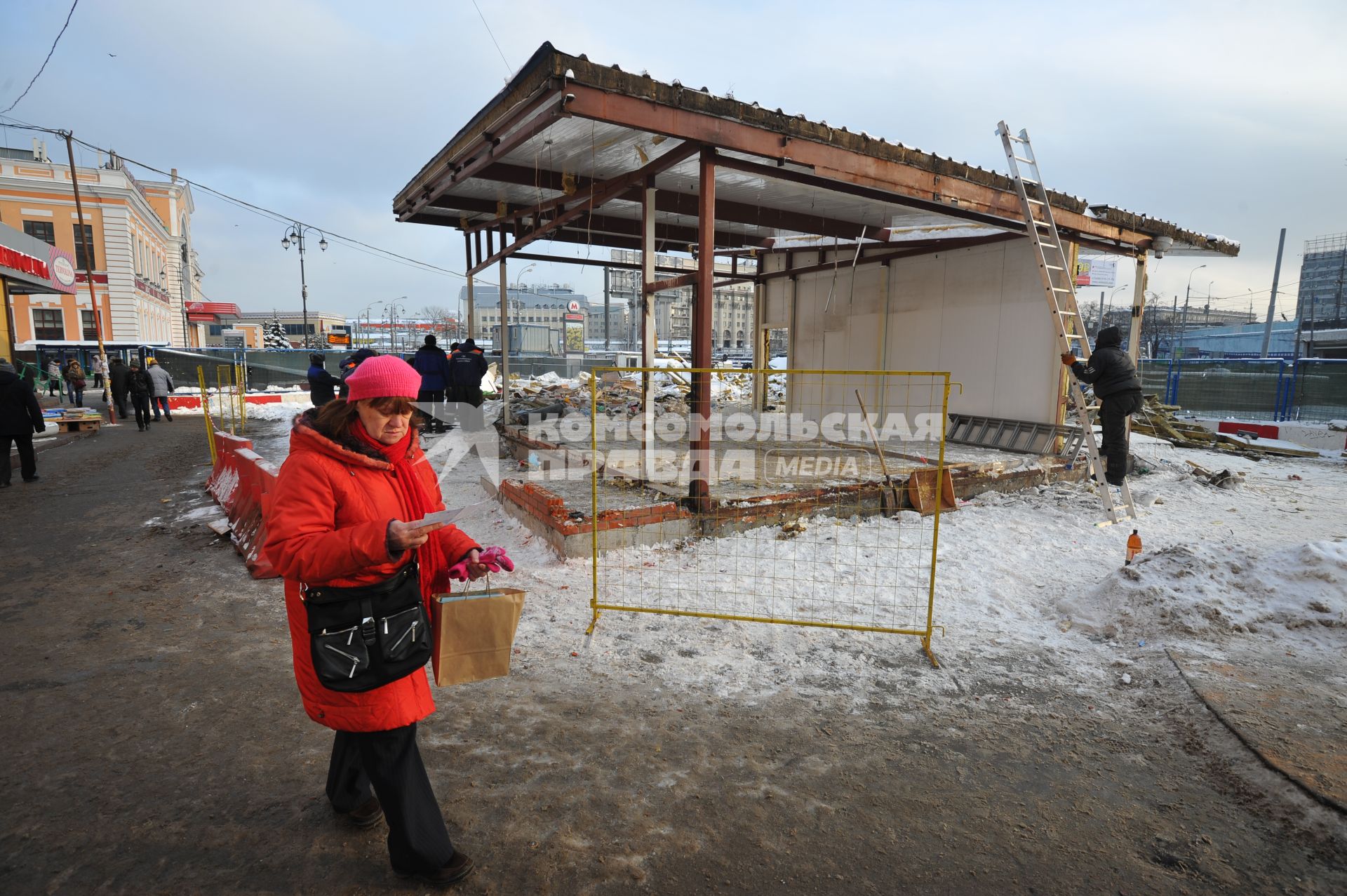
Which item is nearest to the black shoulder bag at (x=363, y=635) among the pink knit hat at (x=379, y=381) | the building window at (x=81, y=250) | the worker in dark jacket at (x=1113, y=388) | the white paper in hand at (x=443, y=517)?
the white paper in hand at (x=443, y=517)

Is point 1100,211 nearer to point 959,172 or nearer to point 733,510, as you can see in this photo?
point 959,172

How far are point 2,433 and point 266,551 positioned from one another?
35.3ft

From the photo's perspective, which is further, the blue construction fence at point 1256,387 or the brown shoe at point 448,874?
the blue construction fence at point 1256,387

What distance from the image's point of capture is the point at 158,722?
3.30 metres

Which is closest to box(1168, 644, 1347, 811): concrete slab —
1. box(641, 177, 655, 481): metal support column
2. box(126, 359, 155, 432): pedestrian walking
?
box(641, 177, 655, 481): metal support column

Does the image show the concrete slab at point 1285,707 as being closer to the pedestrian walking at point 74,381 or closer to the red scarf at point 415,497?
the red scarf at point 415,497

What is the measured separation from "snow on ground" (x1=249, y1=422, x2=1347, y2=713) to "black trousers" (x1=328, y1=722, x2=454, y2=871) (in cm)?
95

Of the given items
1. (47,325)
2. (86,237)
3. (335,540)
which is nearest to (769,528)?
(335,540)

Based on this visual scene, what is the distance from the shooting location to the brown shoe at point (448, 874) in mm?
2229

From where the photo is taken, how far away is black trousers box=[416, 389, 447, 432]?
1232 cm

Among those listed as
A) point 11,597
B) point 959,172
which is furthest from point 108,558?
point 959,172

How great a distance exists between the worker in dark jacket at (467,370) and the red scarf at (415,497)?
10.1m

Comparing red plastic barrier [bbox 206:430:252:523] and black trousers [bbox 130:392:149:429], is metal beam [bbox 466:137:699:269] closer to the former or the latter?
red plastic barrier [bbox 206:430:252:523]

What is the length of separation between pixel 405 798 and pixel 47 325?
4832 cm
